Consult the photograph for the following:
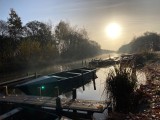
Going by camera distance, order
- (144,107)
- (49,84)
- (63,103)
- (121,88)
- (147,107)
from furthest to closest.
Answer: (49,84)
(63,103)
(121,88)
(144,107)
(147,107)

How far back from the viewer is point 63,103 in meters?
12.7

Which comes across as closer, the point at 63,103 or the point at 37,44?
the point at 63,103

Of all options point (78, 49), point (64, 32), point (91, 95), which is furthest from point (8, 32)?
point (91, 95)

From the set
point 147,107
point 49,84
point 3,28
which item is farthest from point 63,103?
point 3,28

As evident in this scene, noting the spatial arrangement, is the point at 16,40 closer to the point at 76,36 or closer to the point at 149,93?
the point at 76,36

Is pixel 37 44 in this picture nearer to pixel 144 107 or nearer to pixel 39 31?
pixel 39 31

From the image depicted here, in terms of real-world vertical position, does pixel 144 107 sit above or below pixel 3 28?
below

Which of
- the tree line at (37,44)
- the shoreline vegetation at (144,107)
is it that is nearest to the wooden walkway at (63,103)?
the shoreline vegetation at (144,107)

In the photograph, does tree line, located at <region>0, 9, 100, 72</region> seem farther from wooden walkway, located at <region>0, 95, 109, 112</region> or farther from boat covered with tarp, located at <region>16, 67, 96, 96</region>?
wooden walkway, located at <region>0, 95, 109, 112</region>

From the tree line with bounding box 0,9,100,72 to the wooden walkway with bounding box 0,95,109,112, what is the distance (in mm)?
31144

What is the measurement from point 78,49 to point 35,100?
197 ft

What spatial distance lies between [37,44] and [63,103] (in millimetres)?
43106

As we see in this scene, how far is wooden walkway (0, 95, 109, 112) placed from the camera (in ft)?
38.0

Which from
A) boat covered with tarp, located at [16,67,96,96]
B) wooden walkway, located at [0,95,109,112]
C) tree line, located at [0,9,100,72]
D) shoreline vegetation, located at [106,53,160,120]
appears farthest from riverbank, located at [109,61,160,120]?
tree line, located at [0,9,100,72]
